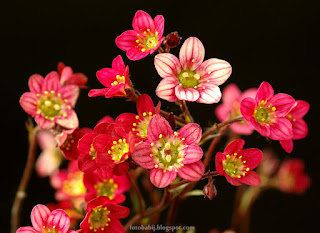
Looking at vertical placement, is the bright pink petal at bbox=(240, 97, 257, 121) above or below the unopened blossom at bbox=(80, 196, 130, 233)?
above

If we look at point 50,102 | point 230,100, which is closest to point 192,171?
point 50,102

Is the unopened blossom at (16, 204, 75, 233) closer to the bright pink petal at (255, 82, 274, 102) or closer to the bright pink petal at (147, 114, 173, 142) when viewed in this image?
the bright pink petal at (147, 114, 173, 142)

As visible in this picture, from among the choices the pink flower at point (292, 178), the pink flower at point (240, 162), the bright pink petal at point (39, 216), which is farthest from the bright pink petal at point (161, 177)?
the pink flower at point (292, 178)

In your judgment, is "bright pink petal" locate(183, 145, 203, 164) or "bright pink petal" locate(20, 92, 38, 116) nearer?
"bright pink petal" locate(183, 145, 203, 164)

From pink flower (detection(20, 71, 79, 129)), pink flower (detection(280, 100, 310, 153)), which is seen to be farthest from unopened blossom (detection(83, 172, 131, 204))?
pink flower (detection(280, 100, 310, 153))

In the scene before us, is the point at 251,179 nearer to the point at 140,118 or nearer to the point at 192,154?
the point at 192,154

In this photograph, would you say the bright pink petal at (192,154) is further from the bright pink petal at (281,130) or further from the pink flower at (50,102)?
the pink flower at (50,102)

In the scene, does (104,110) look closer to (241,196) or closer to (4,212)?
(4,212)
